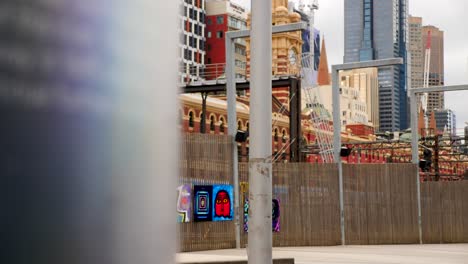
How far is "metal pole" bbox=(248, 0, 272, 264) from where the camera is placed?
9.43m

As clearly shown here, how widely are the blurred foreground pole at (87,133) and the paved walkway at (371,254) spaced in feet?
47.5

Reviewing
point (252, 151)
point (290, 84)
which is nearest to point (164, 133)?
point (252, 151)

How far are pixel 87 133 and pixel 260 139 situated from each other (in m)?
5.56

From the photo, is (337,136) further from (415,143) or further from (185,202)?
(185,202)

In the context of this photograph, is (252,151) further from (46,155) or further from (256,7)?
(46,155)

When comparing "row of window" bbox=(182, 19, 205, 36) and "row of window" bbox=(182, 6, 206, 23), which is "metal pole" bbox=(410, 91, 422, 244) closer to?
"row of window" bbox=(182, 19, 205, 36)

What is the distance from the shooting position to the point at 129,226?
4.30 meters

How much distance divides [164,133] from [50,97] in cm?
96

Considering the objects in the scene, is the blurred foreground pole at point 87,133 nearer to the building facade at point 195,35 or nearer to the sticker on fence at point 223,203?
the sticker on fence at point 223,203

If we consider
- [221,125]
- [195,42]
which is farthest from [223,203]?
[195,42]

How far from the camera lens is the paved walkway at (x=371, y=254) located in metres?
21.4

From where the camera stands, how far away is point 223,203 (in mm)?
25484

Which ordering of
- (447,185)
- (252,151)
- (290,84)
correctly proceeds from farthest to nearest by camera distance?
1. (290,84)
2. (447,185)
3. (252,151)

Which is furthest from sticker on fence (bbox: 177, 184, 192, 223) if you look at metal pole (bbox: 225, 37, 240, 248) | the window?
the window
